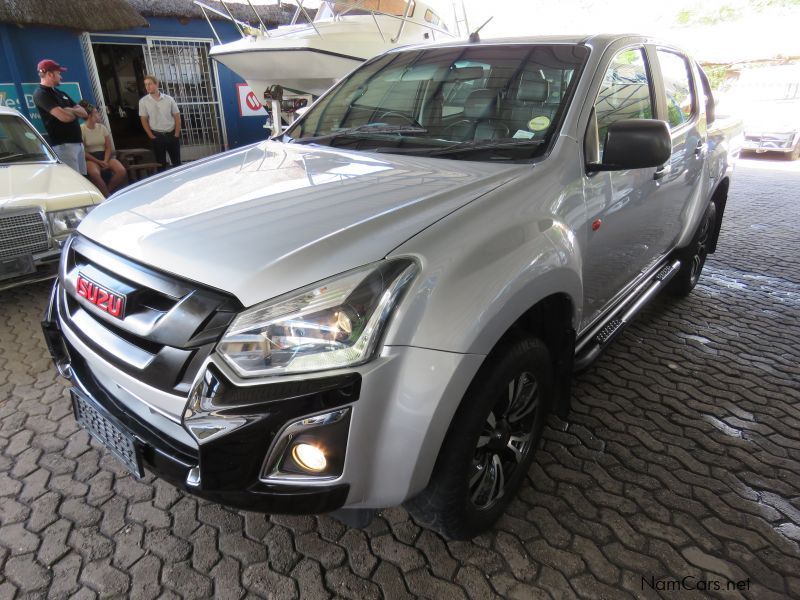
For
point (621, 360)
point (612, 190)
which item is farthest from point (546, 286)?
point (621, 360)

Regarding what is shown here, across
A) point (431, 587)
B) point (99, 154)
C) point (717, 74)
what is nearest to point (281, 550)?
point (431, 587)

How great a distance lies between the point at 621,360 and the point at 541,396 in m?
1.59

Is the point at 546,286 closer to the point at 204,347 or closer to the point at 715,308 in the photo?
the point at 204,347

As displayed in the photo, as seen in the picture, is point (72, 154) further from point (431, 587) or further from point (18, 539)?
point (431, 587)

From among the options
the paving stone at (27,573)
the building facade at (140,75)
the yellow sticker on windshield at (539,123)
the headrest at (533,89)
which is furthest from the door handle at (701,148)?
the building facade at (140,75)

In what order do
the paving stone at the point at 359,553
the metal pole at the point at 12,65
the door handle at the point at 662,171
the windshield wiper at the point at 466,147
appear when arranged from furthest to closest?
the metal pole at the point at 12,65 → the door handle at the point at 662,171 → the windshield wiper at the point at 466,147 → the paving stone at the point at 359,553

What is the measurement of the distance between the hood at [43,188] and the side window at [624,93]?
3.92 m

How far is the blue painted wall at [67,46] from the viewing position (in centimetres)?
790

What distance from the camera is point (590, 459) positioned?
254cm

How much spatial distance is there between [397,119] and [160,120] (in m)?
7.10

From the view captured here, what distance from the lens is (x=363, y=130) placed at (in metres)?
2.67

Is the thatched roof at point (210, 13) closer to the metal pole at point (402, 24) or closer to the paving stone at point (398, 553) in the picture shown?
the metal pole at point (402, 24)

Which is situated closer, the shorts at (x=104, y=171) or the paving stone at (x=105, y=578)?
the paving stone at (x=105, y=578)

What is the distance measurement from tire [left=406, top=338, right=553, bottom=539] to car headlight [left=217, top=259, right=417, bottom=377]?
464 mm
